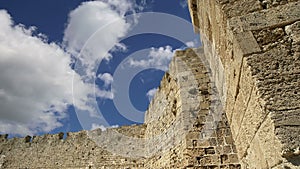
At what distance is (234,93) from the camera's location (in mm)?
2482

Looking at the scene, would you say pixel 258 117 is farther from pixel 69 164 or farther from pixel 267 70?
pixel 69 164

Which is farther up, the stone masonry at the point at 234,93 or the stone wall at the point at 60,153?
the stone wall at the point at 60,153

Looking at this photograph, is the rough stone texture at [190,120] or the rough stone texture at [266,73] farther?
the rough stone texture at [190,120]

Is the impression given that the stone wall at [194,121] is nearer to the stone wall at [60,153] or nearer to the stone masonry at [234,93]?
the stone masonry at [234,93]

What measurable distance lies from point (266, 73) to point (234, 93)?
734 millimetres

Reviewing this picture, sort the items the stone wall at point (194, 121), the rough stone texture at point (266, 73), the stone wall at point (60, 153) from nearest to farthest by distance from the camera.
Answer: the rough stone texture at point (266, 73), the stone wall at point (194, 121), the stone wall at point (60, 153)

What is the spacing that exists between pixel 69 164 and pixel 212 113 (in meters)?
9.86

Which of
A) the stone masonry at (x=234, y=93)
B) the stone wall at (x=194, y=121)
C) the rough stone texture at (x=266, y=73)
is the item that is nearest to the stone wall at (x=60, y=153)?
the stone masonry at (x=234, y=93)

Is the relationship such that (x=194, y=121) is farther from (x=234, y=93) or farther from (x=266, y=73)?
(x=266, y=73)

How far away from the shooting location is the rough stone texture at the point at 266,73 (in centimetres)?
159

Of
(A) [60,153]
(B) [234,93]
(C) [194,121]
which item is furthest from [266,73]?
(A) [60,153]

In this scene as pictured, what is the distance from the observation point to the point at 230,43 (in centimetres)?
223

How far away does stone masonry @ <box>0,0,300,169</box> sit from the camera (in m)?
1.68

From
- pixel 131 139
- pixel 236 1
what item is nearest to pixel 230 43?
pixel 236 1
